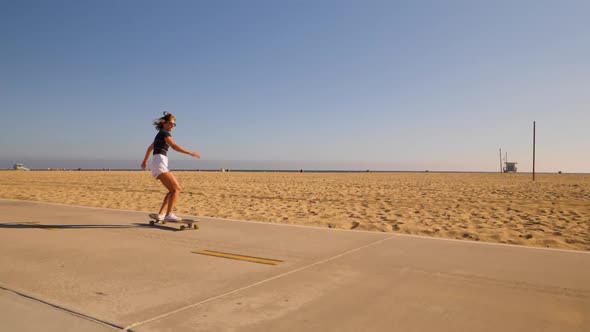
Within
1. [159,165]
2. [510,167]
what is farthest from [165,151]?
[510,167]

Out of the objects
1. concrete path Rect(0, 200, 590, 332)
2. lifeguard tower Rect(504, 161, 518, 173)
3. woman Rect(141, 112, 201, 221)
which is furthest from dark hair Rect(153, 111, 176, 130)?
lifeguard tower Rect(504, 161, 518, 173)

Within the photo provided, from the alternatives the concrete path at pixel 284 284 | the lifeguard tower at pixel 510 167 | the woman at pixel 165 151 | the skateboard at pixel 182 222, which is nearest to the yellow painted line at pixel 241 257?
the concrete path at pixel 284 284

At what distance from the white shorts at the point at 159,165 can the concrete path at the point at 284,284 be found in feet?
4.25

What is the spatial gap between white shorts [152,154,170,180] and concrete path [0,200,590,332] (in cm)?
129

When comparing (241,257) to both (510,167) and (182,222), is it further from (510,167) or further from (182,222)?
(510,167)

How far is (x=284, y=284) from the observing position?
378 centimetres

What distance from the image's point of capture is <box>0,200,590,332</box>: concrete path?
2875mm

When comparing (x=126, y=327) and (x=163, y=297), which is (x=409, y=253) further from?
(x=126, y=327)

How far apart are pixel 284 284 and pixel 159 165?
429 centimetres

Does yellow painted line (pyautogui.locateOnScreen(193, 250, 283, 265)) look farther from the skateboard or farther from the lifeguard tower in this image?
the lifeguard tower

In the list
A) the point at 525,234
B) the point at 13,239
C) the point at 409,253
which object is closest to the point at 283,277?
the point at 409,253

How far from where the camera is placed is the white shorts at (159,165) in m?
7.08

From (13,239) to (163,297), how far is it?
4305 millimetres

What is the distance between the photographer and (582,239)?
270 inches
